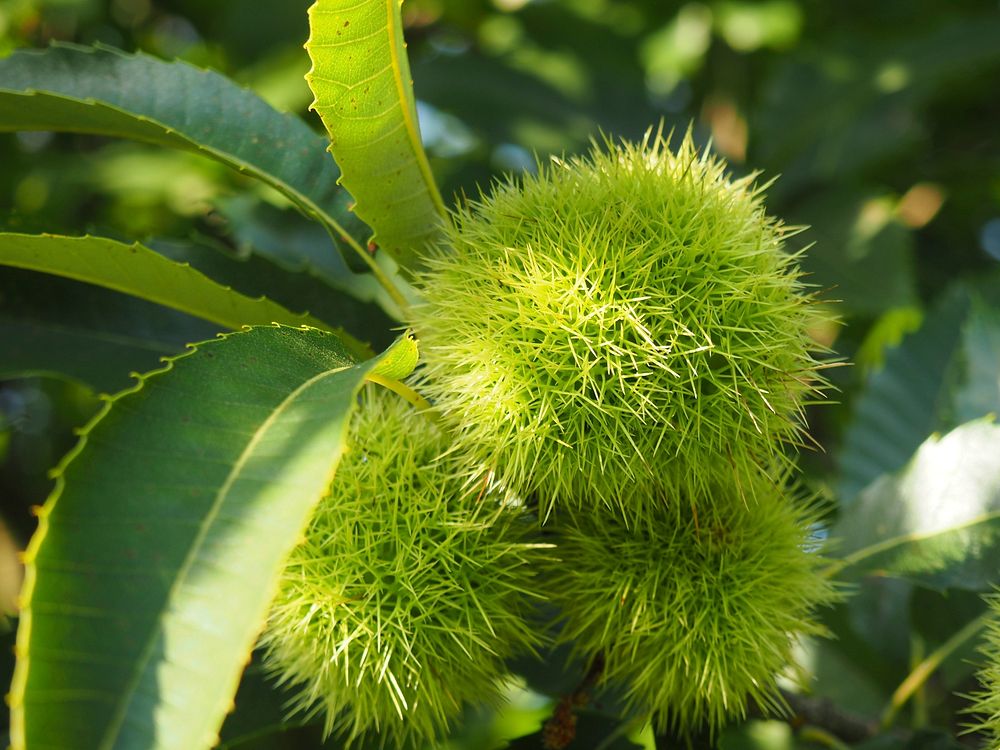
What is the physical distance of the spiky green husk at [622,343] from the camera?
2.66 ft

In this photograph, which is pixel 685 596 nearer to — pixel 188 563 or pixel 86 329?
pixel 188 563

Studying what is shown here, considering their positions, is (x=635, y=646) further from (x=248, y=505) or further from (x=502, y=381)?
(x=248, y=505)

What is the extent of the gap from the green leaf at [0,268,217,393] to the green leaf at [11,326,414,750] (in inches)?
21.7

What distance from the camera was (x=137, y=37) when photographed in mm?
2750

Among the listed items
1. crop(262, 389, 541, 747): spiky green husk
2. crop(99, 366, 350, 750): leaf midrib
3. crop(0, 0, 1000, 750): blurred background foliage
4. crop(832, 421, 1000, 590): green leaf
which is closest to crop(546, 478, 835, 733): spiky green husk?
crop(262, 389, 541, 747): spiky green husk

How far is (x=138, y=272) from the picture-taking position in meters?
0.95

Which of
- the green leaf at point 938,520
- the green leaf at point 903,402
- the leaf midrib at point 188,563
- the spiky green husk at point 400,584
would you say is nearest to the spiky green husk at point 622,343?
the spiky green husk at point 400,584

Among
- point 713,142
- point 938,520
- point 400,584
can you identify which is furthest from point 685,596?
point 713,142

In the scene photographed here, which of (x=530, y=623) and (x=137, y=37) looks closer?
(x=530, y=623)

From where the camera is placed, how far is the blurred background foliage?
5.86 feet

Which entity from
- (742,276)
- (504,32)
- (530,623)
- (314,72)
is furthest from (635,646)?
(504,32)

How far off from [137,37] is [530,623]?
94.6 inches

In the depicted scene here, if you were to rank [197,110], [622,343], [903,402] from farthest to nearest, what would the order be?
1. [903,402]
2. [197,110]
3. [622,343]

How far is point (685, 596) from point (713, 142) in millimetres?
1349
